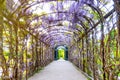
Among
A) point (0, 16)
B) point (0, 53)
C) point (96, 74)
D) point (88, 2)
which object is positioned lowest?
point (96, 74)

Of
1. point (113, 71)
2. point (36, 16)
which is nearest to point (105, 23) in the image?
point (113, 71)

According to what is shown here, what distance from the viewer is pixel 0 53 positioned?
15.4 ft

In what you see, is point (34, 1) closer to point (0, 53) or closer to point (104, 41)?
point (104, 41)

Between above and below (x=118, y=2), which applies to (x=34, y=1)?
above

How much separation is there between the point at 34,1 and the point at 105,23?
2.23m

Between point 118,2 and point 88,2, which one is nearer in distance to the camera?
point 118,2

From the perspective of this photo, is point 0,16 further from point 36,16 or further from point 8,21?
point 36,16

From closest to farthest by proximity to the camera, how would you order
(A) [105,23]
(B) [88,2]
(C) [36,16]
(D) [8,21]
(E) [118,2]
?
1. (E) [118,2]
2. (D) [8,21]
3. (A) [105,23]
4. (B) [88,2]
5. (C) [36,16]

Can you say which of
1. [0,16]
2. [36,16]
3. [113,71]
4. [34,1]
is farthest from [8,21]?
[36,16]

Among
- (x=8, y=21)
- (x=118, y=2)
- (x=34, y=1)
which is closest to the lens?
(x=118, y=2)

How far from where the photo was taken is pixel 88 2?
6.75 m

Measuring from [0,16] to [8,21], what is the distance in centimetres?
106

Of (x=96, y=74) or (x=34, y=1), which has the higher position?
(x=34, y=1)

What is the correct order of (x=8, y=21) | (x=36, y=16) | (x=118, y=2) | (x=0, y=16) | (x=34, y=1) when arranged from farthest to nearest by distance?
(x=36, y=16), (x=34, y=1), (x=8, y=21), (x=0, y=16), (x=118, y=2)
